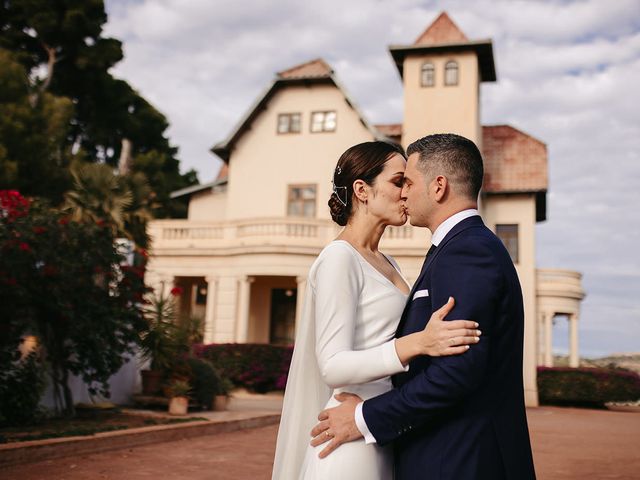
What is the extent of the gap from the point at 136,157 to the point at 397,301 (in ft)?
111

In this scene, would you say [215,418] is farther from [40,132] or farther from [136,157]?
[136,157]

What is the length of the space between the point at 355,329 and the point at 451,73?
23.0 m

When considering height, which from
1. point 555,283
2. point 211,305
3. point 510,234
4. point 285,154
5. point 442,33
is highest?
point 442,33

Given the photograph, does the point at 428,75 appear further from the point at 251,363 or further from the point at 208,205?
the point at 251,363

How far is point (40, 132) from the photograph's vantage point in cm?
2769

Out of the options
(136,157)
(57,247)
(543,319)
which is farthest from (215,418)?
(136,157)

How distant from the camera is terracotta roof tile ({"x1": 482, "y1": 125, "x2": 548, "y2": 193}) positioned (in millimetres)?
25609

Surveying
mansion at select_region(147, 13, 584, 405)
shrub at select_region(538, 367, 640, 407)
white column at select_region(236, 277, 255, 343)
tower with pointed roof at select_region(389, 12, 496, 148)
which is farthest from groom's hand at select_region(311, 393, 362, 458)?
shrub at select_region(538, 367, 640, 407)

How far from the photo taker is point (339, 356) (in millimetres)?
2473

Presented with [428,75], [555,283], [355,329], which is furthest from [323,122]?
[355,329]

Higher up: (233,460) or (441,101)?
(441,101)

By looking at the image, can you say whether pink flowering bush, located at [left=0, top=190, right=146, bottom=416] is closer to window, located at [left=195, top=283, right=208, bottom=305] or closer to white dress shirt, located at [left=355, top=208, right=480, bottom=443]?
white dress shirt, located at [left=355, top=208, right=480, bottom=443]

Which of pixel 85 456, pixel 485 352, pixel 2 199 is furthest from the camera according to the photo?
pixel 2 199

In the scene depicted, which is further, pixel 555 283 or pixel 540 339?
pixel 540 339
